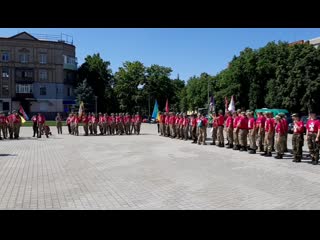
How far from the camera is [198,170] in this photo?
40.5ft

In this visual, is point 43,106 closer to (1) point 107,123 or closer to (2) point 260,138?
(1) point 107,123

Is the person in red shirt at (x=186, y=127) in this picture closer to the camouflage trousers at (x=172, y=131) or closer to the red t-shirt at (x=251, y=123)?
the camouflage trousers at (x=172, y=131)

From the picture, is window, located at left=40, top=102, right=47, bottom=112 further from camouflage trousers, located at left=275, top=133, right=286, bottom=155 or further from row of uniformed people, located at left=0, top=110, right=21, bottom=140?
camouflage trousers, located at left=275, top=133, right=286, bottom=155

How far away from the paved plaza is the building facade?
59929mm

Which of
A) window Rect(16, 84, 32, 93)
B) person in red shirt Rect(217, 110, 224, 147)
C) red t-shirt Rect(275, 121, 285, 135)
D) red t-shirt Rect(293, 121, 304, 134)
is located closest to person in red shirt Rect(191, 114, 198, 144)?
person in red shirt Rect(217, 110, 224, 147)

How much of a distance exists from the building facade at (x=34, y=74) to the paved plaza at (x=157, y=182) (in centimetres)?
5993

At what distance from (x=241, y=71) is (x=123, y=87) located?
28.9 meters

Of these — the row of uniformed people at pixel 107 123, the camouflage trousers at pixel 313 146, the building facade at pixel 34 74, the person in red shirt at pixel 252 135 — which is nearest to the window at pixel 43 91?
the building facade at pixel 34 74

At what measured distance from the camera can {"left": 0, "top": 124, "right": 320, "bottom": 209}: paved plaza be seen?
25.9 ft

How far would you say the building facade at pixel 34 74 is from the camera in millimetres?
71244

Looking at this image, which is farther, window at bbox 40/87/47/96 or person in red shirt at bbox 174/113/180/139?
window at bbox 40/87/47/96

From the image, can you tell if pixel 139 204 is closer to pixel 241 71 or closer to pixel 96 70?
pixel 241 71
